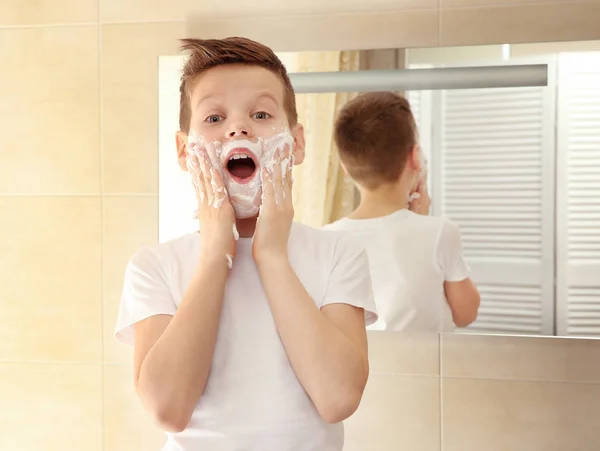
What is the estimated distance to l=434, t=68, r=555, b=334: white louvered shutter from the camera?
1226mm

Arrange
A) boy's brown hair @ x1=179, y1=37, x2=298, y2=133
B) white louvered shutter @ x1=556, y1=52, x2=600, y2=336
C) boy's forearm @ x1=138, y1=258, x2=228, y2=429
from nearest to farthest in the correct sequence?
1. boy's forearm @ x1=138, y1=258, x2=228, y2=429
2. boy's brown hair @ x1=179, y1=37, x2=298, y2=133
3. white louvered shutter @ x1=556, y1=52, x2=600, y2=336

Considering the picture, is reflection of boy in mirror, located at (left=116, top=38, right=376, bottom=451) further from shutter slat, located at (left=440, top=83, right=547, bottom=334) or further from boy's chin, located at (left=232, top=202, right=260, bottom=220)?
shutter slat, located at (left=440, top=83, right=547, bottom=334)

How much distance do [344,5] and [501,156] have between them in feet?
1.30

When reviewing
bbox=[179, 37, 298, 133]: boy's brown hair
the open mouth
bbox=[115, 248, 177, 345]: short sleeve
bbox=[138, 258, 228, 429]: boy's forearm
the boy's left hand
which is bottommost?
bbox=[138, 258, 228, 429]: boy's forearm

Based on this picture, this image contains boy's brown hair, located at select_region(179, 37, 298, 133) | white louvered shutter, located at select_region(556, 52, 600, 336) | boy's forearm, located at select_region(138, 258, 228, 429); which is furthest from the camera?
white louvered shutter, located at select_region(556, 52, 600, 336)

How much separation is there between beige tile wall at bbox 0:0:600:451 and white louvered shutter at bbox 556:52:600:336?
8 cm

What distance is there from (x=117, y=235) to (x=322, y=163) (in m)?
0.43

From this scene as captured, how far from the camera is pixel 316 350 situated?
847mm

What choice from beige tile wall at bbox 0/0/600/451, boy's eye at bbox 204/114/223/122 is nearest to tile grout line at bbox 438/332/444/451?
beige tile wall at bbox 0/0/600/451

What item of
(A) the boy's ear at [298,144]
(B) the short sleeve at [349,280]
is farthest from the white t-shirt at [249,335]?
(A) the boy's ear at [298,144]

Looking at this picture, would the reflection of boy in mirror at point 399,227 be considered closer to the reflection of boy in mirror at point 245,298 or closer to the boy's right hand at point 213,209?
the reflection of boy in mirror at point 245,298

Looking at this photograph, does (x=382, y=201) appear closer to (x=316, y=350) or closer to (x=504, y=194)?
(x=504, y=194)

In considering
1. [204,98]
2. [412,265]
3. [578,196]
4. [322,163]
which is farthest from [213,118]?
[578,196]

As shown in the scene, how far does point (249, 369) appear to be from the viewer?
889 mm
